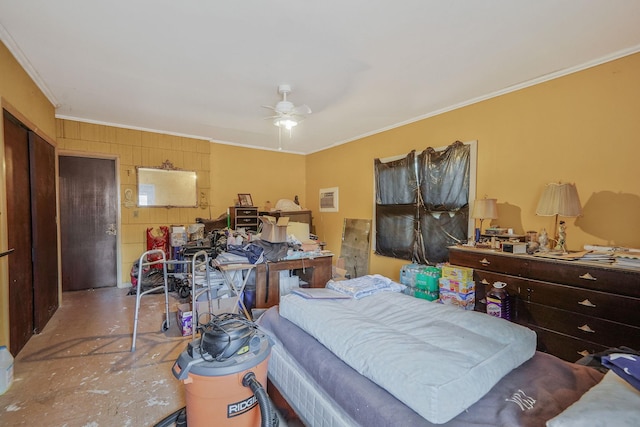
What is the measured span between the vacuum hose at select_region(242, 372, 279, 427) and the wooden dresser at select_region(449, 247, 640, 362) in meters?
2.43

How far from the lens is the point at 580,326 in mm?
2215

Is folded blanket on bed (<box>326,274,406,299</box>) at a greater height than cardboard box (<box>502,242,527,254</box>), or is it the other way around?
cardboard box (<box>502,242,527,254</box>)

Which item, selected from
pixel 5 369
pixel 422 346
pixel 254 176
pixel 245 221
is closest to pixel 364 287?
pixel 422 346

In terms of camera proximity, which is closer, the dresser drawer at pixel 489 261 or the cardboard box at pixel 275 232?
the dresser drawer at pixel 489 261

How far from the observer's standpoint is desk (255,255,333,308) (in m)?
2.90

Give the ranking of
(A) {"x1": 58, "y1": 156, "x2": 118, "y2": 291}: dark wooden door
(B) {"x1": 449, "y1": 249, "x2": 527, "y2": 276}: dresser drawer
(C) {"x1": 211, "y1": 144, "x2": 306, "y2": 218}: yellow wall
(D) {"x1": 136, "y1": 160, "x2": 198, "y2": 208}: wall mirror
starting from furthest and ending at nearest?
1. (C) {"x1": 211, "y1": 144, "x2": 306, "y2": 218}: yellow wall
2. (D) {"x1": 136, "y1": 160, "x2": 198, "y2": 208}: wall mirror
3. (A) {"x1": 58, "y1": 156, "x2": 118, "y2": 291}: dark wooden door
4. (B) {"x1": 449, "y1": 249, "x2": 527, "y2": 276}: dresser drawer

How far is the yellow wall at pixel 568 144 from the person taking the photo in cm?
243

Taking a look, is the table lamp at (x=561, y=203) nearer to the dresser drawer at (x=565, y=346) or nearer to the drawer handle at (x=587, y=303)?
the drawer handle at (x=587, y=303)

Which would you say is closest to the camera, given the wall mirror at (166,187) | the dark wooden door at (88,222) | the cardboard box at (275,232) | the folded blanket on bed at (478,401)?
the folded blanket on bed at (478,401)

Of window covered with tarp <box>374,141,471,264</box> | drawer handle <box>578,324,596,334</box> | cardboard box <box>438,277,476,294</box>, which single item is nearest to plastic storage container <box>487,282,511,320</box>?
cardboard box <box>438,277,476,294</box>

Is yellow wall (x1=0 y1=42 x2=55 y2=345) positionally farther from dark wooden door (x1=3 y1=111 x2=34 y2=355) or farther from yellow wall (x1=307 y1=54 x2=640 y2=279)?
yellow wall (x1=307 y1=54 x2=640 y2=279)

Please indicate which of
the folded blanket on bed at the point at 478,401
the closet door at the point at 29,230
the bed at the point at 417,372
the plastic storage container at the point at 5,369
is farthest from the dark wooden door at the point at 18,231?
the folded blanket on bed at the point at 478,401

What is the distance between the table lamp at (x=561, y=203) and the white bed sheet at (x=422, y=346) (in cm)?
160

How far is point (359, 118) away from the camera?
4.23 m
